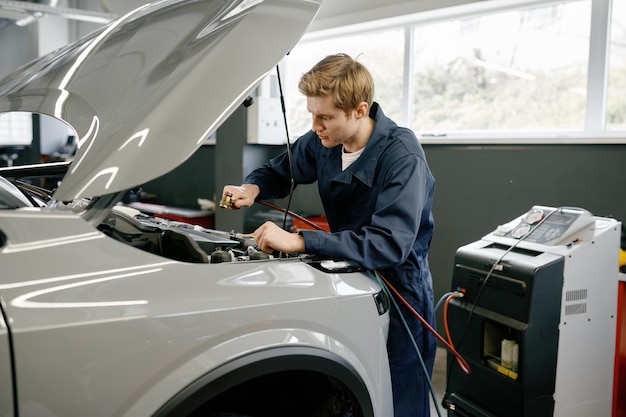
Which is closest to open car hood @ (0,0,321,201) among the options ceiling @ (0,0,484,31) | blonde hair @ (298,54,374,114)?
blonde hair @ (298,54,374,114)

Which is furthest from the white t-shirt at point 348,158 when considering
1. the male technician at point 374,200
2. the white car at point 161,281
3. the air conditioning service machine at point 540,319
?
the air conditioning service machine at point 540,319

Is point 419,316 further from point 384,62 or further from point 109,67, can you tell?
point 384,62

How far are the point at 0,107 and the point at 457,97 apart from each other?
9.69 ft

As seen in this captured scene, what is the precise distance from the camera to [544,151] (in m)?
3.04

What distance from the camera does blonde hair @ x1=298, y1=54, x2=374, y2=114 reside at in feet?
4.99

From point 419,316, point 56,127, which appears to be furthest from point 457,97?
point 56,127

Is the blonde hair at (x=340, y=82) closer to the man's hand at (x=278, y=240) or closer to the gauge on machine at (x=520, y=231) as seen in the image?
→ the man's hand at (x=278, y=240)

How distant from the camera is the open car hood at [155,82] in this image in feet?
3.43

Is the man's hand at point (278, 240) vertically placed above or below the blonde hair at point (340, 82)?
below

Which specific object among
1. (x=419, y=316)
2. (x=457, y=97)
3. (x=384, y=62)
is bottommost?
(x=419, y=316)

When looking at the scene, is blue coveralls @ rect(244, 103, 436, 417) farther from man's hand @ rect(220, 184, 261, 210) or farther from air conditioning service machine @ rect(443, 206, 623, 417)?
air conditioning service machine @ rect(443, 206, 623, 417)

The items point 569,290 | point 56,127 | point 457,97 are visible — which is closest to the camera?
point 569,290

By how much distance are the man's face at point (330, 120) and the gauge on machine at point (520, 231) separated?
93 cm

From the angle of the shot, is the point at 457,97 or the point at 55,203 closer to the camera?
the point at 55,203
